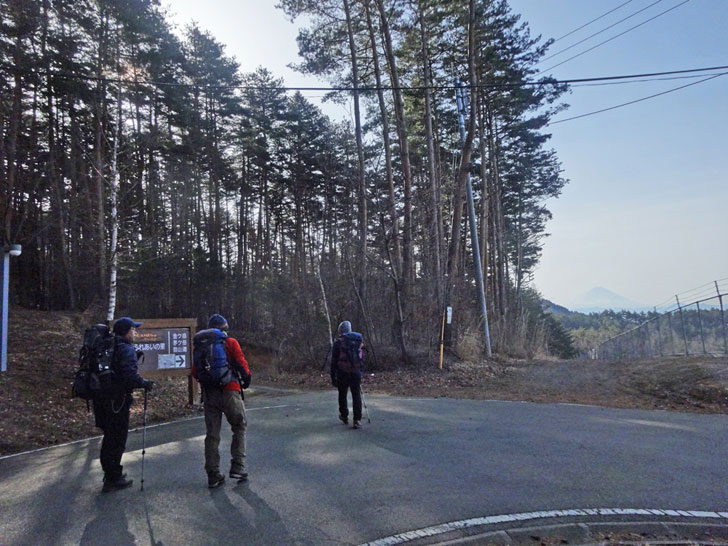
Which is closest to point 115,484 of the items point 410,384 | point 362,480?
point 362,480

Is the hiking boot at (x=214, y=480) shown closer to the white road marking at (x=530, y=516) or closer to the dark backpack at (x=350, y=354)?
the white road marking at (x=530, y=516)

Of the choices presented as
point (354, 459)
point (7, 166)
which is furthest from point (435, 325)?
point (7, 166)

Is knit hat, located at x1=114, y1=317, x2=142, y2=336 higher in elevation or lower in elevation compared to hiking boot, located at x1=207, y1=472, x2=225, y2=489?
higher

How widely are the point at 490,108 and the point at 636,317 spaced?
5346cm

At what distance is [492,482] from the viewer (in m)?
5.56

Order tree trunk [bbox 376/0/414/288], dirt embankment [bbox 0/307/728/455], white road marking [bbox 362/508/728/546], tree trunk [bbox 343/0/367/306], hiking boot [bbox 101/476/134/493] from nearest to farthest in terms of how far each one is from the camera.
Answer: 1. white road marking [bbox 362/508/728/546]
2. hiking boot [bbox 101/476/134/493]
3. dirt embankment [bbox 0/307/728/455]
4. tree trunk [bbox 376/0/414/288]
5. tree trunk [bbox 343/0/367/306]

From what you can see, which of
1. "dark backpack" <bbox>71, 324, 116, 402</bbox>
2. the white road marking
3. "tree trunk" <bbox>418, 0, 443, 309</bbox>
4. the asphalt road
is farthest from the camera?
"tree trunk" <bbox>418, 0, 443, 309</bbox>

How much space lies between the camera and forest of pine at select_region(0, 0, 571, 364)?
19.2 meters

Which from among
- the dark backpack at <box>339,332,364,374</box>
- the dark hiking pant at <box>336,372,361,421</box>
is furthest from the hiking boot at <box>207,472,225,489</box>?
the dark backpack at <box>339,332,364,374</box>

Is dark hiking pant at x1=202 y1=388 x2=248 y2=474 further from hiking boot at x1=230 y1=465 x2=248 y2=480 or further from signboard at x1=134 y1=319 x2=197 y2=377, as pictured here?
signboard at x1=134 y1=319 x2=197 y2=377

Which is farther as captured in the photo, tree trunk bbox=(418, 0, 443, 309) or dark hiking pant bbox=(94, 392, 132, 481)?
tree trunk bbox=(418, 0, 443, 309)

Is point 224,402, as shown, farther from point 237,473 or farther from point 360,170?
point 360,170

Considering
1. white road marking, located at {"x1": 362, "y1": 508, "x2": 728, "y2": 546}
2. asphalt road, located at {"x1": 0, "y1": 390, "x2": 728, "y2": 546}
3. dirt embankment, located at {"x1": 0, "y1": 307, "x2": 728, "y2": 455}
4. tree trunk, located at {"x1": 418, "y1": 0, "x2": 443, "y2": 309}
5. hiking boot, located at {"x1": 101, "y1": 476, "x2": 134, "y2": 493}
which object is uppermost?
tree trunk, located at {"x1": 418, "y1": 0, "x2": 443, "y2": 309}

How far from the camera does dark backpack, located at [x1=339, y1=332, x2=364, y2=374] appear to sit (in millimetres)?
8523
